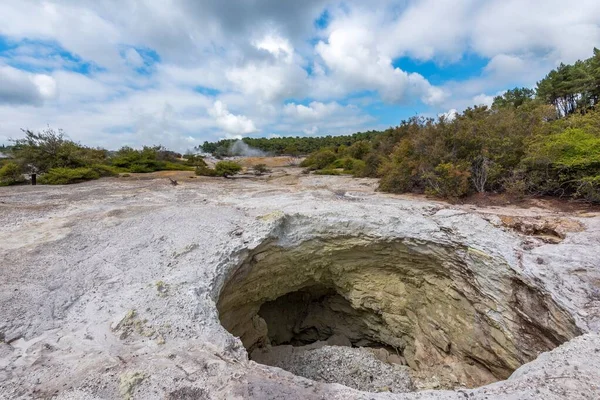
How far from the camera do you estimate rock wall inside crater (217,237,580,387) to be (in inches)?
251

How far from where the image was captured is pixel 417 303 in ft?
30.0

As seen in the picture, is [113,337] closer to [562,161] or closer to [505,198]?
[505,198]

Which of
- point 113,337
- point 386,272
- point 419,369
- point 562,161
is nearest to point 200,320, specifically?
point 113,337

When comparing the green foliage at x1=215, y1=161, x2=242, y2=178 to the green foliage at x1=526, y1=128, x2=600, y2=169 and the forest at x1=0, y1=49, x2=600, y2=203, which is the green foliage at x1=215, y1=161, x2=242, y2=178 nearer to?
the forest at x1=0, y1=49, x2=600, y2=203

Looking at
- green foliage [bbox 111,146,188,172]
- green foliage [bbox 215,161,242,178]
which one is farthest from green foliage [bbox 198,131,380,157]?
green foliage [bbox 215,161,242,178]

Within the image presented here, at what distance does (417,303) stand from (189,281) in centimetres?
724

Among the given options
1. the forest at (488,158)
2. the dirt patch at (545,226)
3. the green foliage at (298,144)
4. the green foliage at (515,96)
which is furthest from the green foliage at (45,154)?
the green foliage at (515,96)

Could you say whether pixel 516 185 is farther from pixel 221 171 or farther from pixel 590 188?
pixel 221 171

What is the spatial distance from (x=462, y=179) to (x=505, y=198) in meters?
1.47

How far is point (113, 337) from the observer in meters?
3.79

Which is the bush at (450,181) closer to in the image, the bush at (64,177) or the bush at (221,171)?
the bush at (221,171)

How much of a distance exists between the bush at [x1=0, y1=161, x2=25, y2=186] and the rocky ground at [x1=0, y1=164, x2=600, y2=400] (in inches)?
383

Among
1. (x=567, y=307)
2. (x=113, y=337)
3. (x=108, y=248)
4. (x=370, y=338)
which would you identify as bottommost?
(x=370, y=338)

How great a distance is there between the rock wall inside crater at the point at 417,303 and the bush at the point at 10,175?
1762cm
